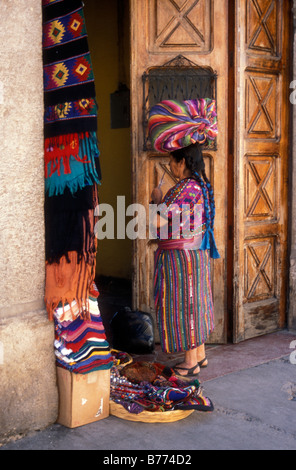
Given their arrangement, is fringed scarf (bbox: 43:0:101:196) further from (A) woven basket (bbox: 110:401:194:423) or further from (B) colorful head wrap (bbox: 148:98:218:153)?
(A) woven basket (bbox: 110:401:194:423)

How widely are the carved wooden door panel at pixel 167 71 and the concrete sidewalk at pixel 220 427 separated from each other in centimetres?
120

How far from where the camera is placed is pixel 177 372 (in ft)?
14.1

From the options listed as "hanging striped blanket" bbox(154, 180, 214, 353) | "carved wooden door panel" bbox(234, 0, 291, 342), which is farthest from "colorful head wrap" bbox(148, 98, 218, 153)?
"carved wooden door panel" bbox(234, 0, 291, 342)

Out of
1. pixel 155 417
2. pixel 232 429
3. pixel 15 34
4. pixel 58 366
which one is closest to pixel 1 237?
pixel 58 366

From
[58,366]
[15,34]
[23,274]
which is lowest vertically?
[58,366]

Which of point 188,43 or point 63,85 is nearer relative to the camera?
point 63,85

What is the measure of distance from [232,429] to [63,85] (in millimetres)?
2252

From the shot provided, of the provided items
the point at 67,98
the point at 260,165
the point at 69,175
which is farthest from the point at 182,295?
the point at 260,165

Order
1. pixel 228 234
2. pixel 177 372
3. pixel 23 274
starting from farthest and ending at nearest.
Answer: pixel 228 234 < pixel 177 372 < pixel 23 274

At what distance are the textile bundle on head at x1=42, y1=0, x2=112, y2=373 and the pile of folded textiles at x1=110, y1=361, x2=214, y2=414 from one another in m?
0.35

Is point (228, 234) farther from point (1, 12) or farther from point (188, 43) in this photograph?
point (1, 12)

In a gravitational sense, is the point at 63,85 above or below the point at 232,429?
above

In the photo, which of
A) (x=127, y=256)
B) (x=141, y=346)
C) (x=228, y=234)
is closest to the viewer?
(x=141, y=346)

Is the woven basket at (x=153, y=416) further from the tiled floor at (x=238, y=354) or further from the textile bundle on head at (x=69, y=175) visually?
the tiled floor at (x=238, y=354)
